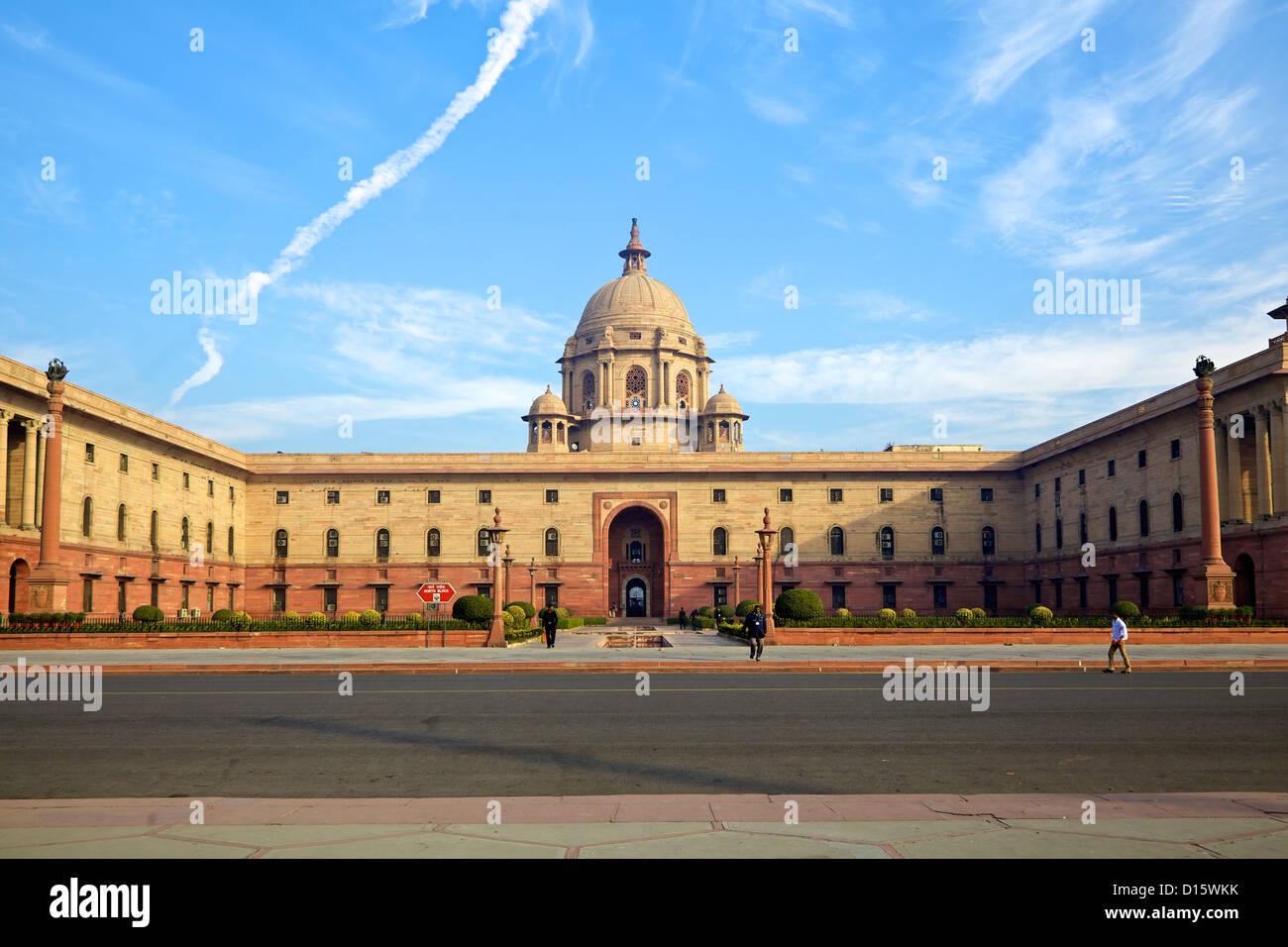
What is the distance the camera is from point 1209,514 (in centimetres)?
3609

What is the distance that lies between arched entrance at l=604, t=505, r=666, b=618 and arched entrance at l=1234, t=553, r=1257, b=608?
34390 millimetres

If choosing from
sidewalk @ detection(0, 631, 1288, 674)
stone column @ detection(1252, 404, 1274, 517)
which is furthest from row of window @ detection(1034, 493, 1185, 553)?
sidewalk @ detection(0, 631, 1288, 674)

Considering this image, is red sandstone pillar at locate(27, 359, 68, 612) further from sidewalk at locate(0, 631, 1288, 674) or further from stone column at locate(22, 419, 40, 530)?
stone column at locate(22, 419, 40, 530)

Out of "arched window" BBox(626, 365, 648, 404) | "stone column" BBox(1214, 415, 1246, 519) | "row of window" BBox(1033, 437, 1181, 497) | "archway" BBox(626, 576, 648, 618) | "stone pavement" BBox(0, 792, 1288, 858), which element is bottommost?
"archway" BBox(626, 576, 648, 618)

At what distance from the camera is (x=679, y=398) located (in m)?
83.0

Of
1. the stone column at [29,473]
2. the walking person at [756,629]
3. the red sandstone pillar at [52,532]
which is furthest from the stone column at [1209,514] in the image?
the stone column at [29,473]

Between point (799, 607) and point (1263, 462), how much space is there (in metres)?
20.3

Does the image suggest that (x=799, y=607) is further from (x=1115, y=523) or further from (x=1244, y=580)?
(x=1115, y=523)

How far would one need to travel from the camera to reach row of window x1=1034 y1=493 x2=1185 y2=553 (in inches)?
1832

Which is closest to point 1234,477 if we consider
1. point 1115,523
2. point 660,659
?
point 1115,523

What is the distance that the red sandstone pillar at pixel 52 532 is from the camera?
3509cm

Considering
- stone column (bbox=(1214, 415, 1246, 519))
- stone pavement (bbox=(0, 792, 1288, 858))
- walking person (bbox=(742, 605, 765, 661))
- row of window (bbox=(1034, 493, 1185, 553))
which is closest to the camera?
stone pavement (bbox=(0, 792, 1288, 858))
